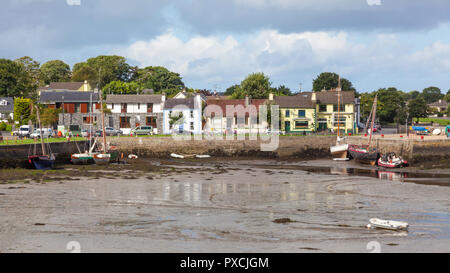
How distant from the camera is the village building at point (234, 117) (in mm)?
94438

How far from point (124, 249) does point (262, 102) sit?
84701 millimetres

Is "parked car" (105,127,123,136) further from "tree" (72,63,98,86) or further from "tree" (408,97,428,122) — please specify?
"tree" (72,63,98,86)

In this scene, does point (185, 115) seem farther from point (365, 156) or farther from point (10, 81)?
point (10, 81)

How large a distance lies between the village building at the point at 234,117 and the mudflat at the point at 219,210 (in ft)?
145

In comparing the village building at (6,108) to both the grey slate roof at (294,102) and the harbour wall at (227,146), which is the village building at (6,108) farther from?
the grey slate roof at (294,102)

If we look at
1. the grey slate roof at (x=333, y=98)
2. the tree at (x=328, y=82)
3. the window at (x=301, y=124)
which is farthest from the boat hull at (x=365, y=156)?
the tree at (x=328, y=82)

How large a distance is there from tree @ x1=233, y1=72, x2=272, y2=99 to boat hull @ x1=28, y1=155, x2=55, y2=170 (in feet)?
227

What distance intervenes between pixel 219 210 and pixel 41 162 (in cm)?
2838

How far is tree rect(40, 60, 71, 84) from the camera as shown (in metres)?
174

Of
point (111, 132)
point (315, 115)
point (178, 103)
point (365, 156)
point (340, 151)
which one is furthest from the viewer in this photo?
point (315, 115)

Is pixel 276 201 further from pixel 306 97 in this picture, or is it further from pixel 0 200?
pixel 306 97

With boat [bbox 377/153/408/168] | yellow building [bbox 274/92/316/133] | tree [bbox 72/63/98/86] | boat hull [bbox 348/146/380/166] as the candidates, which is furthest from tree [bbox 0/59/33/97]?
boat [bbox 377/153/408/168]

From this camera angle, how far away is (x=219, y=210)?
2912 cm

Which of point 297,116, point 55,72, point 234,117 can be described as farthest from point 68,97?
point 55,72
